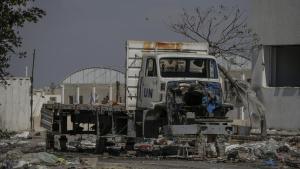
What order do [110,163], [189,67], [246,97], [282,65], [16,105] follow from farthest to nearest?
[282,65] → [16,105] → [246,97] → [189,67] → [110,163]

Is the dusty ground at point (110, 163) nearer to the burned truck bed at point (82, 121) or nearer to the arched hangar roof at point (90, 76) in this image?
the burned truck bed at point (82, 121)

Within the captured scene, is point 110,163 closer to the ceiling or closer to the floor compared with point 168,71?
closer to the floor

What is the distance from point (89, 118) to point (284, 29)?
45.7ft

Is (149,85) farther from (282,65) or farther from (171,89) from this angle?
(282,65)

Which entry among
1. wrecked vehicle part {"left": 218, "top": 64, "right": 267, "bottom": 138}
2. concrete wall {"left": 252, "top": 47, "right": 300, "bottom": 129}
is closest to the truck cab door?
wrecked vehicle part {"left": 218, "top": 64, "right": 267, "bottom": 138}

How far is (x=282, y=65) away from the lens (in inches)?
1401

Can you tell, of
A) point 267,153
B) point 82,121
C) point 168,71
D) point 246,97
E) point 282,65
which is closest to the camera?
point 168,71

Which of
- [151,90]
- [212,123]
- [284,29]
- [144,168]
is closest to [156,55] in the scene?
[151,90]

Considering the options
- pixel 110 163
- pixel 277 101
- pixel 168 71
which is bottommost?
pixel 110 163

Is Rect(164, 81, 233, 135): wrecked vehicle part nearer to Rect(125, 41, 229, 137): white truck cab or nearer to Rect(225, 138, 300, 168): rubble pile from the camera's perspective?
Rect(125, 41, 229, 137): white truck cab

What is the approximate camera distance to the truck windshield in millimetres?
20766

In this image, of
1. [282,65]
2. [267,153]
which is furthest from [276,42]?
[267,153]

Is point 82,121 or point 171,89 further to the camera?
point 82,121

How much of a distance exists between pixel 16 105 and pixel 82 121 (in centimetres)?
1234
